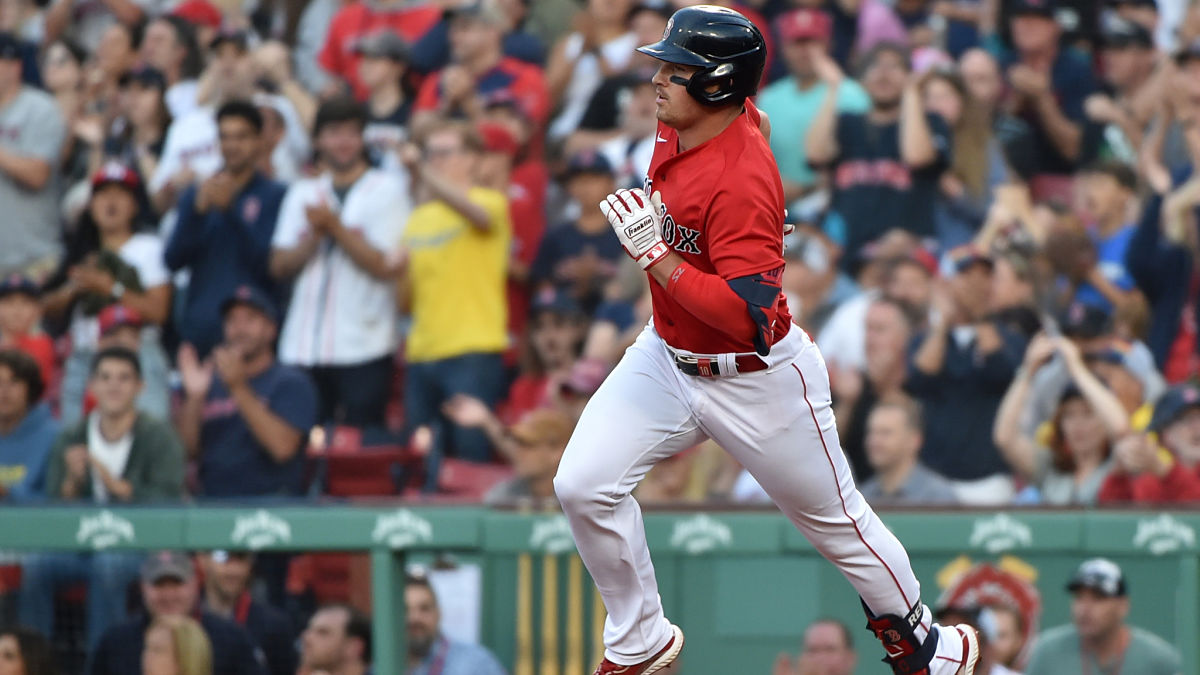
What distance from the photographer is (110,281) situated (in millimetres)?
9500

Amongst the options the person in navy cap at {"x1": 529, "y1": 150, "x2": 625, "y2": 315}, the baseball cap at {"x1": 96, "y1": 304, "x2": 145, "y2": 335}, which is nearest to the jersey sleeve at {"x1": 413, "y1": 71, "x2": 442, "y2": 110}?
the person in navy cap at {"x1": 529, "y1": 150, "x2": 625, "y2": 315}

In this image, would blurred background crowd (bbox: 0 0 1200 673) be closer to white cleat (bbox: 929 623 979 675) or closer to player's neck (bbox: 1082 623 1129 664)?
player's neck (bbox: 1082 623 1129 664)

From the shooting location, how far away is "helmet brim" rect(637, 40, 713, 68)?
4.56 meters

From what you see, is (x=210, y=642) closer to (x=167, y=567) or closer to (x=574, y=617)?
(x=167, y=567)

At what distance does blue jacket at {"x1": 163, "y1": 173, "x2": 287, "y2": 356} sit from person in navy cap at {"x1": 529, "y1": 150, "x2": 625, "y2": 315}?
1503 millimetres

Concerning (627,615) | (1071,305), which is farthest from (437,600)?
(1071,305)

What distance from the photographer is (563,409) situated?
8406mm

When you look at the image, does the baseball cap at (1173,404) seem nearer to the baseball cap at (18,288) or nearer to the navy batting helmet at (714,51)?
the navy batting helmet at (714,51)

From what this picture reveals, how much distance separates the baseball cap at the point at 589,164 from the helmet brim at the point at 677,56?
490 centimetres

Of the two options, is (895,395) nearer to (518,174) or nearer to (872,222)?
(872,222)

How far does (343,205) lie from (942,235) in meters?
3.39

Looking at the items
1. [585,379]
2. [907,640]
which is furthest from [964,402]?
[907,640]

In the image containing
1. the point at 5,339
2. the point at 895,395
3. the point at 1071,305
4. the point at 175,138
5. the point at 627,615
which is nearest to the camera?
the point at 627,615

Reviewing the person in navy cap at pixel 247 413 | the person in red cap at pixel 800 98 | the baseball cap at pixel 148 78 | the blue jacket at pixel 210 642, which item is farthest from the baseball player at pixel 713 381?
the baseball cap at pixel 148 78
